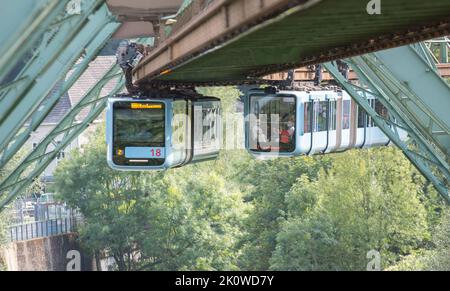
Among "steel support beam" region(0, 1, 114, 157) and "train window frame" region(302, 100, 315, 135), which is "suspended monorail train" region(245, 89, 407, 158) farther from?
"steel support beam" region(0, 1, 114, 157)

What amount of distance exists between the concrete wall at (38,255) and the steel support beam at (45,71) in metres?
18.4

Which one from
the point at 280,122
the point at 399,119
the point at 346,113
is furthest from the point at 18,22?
the point at 346,113

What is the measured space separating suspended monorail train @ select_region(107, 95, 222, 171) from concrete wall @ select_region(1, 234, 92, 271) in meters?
14.4

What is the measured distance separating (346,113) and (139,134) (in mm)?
6335

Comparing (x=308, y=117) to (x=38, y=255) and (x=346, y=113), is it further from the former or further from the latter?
(x=38, y=255)

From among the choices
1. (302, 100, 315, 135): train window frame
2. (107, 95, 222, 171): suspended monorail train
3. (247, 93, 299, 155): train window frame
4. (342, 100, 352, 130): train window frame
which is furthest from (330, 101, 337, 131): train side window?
(107, 95, 222, 171): suspended monorail train

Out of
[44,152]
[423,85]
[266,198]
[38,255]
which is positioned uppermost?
[423,85]

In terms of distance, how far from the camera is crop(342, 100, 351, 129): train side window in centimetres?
2448

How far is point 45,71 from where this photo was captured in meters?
11.4

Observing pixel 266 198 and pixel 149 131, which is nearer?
pixel 149 131

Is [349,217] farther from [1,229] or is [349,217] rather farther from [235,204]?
[1,229]

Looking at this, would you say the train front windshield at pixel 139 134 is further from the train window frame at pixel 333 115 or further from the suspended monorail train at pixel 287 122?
the train window frame at pixel 333 115

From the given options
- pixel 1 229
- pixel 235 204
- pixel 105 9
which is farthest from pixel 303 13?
pixel 235 204
